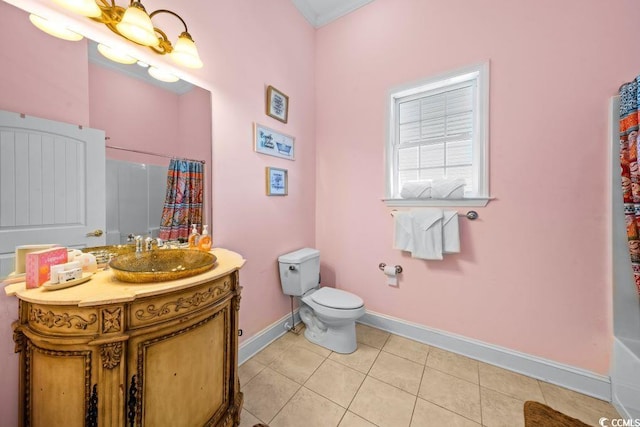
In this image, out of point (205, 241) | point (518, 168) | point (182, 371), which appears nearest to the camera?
point (182, 371)

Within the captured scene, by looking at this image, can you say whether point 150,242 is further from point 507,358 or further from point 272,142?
point 507,358

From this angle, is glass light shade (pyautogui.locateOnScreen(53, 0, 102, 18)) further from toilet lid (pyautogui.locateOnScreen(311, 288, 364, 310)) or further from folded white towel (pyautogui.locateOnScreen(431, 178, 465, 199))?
folded white towel (pyautogui.locateOnScreen(431, 178, 465, 199))

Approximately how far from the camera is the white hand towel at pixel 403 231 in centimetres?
195

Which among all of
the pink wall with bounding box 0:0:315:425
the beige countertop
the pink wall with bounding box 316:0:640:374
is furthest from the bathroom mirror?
the pink wall with bounding box 316:0:640:374

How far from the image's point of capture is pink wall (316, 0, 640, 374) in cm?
145

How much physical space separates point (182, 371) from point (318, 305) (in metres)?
1.08

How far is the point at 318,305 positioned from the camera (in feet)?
6.12

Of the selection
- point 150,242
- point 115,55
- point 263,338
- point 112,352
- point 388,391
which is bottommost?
point 388,391

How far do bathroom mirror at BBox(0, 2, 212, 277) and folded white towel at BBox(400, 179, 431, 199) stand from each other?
155 centimetres

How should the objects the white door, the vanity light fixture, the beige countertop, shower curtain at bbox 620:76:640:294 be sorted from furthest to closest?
shower curtain at bbox 620:76:640:294 → the vanity light fixture → the white door → the beige countertop

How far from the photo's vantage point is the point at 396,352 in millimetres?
1893

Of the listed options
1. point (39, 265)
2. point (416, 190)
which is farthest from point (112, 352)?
point (416, 190)

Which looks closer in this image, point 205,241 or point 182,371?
point 182,371

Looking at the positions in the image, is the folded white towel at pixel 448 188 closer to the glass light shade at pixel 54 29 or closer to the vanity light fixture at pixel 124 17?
the vanity light fixture at pixel 124 17
